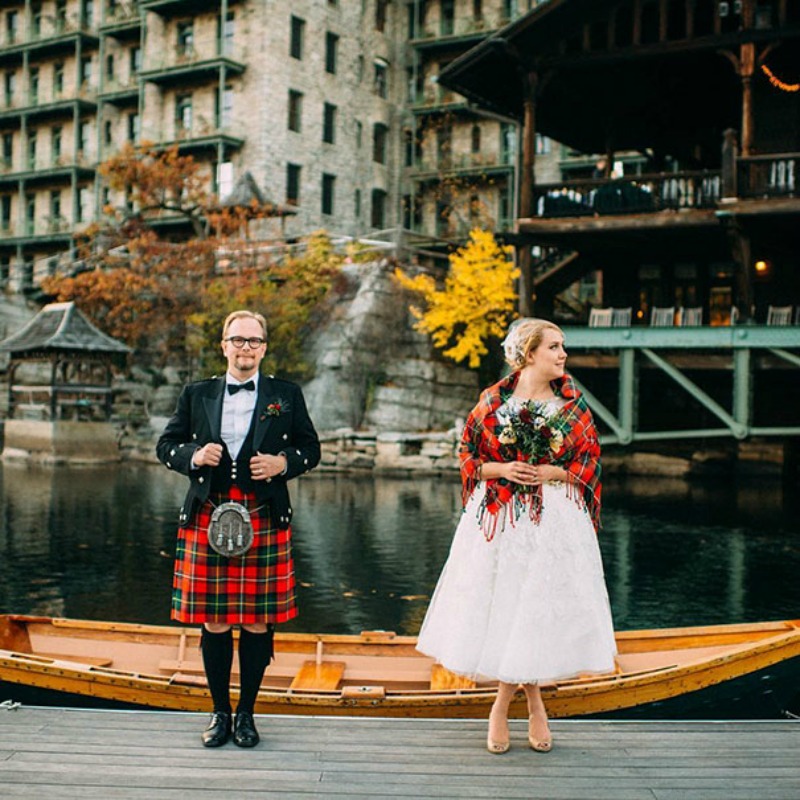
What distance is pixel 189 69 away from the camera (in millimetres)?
43812

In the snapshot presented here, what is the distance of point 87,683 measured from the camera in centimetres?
702

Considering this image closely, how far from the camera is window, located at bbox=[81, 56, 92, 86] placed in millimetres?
50844

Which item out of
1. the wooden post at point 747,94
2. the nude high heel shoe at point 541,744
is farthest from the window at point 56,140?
the nude high heel shoe at point 541,744

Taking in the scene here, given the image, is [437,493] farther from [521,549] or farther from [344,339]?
[521,549]

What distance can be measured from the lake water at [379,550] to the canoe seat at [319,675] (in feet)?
17.1

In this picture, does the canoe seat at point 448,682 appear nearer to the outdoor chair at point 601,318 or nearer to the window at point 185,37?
the outdoor chair at point 601,318

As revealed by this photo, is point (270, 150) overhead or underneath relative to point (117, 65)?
underneath

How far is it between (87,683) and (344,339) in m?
30.1

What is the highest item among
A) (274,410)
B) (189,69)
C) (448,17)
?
(448,17)

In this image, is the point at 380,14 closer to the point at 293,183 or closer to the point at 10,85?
the point at 293,183

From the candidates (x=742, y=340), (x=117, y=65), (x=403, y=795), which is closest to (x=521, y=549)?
(x=403, y=795)

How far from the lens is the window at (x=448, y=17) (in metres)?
48.0

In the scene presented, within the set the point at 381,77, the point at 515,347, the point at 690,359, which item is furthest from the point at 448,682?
the point at 381,77

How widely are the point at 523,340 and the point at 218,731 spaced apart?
2.41 metres
